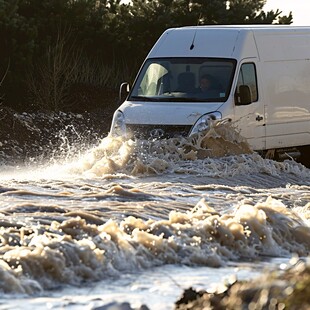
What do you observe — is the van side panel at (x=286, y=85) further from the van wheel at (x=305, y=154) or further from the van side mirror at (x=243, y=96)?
the van side mirror at (x=243, y=96)

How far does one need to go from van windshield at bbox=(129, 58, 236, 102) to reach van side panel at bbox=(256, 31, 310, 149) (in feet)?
2.76

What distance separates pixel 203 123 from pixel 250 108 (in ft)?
4.67

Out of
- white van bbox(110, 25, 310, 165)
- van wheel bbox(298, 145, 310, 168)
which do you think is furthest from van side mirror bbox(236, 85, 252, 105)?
van wheel bbox(298, 145, 310, 168)

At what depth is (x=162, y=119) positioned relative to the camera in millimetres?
19750

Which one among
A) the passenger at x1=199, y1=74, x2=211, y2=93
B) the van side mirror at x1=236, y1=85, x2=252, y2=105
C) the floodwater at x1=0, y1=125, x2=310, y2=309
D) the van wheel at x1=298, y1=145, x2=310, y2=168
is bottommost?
the van wheel at x1=298, y1=145, x2=310, y2=168

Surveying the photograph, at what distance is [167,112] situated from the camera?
1984 centimetres

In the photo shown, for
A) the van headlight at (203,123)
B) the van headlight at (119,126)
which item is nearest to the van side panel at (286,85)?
the van headlight at (203,123)

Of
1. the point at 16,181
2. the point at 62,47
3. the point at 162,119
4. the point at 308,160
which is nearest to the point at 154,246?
the point at 16,181

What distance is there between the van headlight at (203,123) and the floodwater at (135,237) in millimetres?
2407

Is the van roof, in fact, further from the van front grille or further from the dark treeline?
the dark treeline

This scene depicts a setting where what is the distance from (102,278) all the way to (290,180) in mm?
8910

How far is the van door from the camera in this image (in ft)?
67.1

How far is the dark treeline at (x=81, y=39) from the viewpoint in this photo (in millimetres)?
32594

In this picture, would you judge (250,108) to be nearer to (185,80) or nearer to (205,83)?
(205,83)
